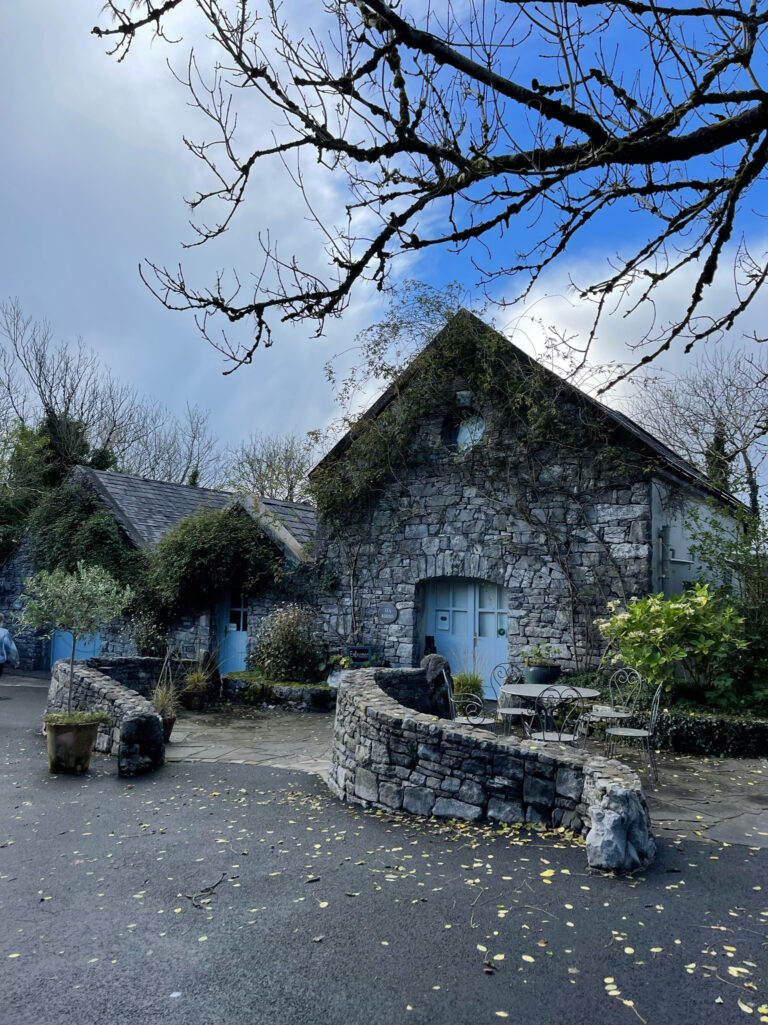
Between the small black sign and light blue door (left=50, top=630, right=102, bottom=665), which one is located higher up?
the small black sign

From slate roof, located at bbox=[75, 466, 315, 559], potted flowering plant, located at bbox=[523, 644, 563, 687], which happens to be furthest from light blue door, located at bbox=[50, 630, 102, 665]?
potted flowering plant, located at bbox=[523, 644, 563, 687]

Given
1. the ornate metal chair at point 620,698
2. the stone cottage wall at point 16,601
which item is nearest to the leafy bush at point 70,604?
the ornate metal chair at point 620,698

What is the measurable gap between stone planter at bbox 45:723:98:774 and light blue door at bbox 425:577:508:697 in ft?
20.7

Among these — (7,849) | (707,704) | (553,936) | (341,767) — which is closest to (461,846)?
(553,936)

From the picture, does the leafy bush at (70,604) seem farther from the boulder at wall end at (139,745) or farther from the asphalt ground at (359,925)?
the asphalt ground at (359,925)

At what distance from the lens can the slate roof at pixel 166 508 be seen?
48.7ft

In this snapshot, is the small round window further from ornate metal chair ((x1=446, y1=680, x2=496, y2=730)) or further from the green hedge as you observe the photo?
the green hedge

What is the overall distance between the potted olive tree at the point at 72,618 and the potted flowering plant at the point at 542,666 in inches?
226

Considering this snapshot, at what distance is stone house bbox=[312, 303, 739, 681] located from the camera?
36.1ft

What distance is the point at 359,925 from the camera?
4.11 meters

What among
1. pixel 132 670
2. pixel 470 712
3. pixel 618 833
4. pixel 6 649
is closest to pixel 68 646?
pixel 6 649

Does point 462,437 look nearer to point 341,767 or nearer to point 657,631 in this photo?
point 657,631

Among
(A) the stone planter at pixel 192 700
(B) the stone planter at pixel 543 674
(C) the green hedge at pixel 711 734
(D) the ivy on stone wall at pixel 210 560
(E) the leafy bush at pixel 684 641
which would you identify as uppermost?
(D) the ivy on stone wall at pixel 210 560

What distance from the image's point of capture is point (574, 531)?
11328mm
